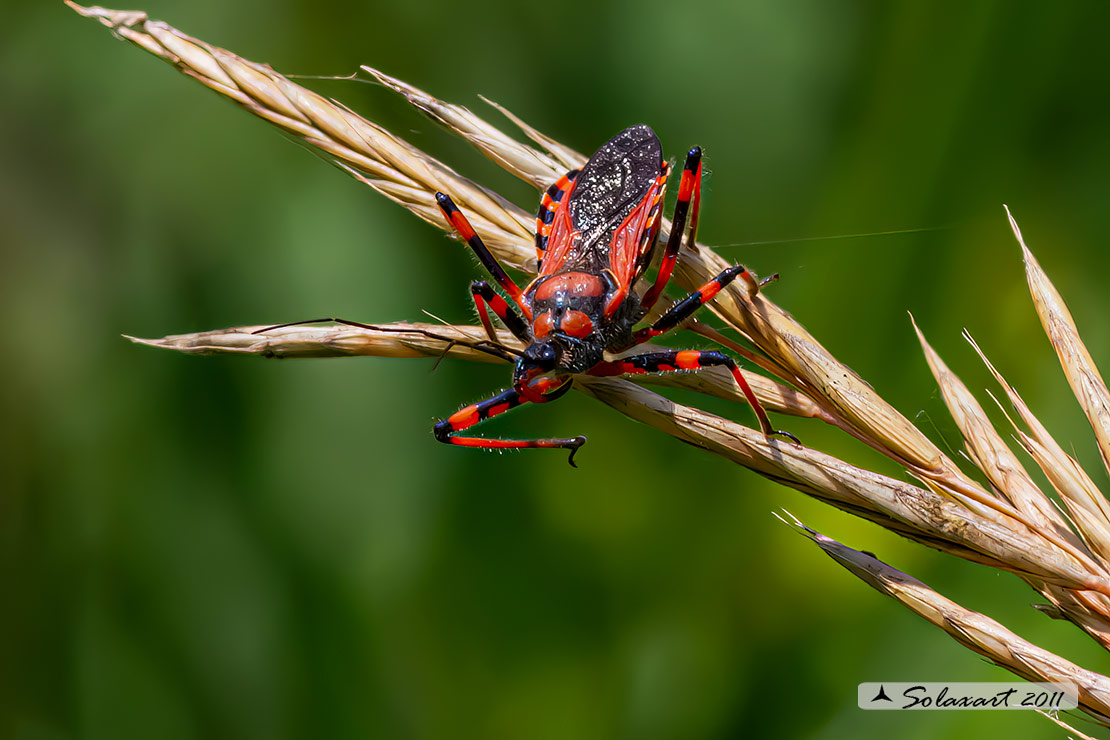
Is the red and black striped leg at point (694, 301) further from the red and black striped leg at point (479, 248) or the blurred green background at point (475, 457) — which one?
the blurred green background at point (475, 457)

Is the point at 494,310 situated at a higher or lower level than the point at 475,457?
higher

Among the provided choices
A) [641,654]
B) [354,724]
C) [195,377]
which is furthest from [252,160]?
[641,654]

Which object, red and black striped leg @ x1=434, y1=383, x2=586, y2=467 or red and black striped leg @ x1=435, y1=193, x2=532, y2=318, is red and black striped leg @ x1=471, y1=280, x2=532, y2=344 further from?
red and black striped leg @ x1=434, y1=383, x2=586, y2=467

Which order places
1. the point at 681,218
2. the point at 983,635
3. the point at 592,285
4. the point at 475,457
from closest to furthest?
the point at 983,635 → the point at 681,218 → the point at 592,285 → the point at 475,457

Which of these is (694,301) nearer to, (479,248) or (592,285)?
(592,285)

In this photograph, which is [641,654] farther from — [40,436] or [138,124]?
[138,124]

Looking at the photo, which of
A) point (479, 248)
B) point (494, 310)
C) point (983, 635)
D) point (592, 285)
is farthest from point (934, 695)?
point (479, 248)
